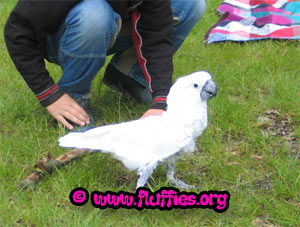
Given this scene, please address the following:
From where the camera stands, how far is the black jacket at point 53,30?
67.4 inches

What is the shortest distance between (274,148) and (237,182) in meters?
0.32

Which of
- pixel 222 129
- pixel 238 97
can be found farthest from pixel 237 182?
pixel 238 97

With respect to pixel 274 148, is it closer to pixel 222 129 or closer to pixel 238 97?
pixel 222 129

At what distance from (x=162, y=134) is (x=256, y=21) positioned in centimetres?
194

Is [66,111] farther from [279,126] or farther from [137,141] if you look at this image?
[279,126]

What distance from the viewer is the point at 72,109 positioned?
6.17 feet

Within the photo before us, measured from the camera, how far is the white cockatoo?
1373mm

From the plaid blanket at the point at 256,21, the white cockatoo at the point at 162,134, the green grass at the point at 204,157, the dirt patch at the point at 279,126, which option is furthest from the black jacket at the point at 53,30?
the plaid blanket at the point at 256,21

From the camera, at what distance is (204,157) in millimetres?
1799

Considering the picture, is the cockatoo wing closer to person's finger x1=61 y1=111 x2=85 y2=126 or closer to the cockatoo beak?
the cockatoo beak

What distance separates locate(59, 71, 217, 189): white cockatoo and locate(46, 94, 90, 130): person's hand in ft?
1.48

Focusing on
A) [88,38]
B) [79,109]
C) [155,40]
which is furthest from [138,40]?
[79,109]

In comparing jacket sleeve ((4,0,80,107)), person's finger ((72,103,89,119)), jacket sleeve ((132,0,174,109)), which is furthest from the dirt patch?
jacket sleeve ((4,0,80,107))

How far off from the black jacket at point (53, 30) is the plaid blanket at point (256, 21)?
986 millimetres
